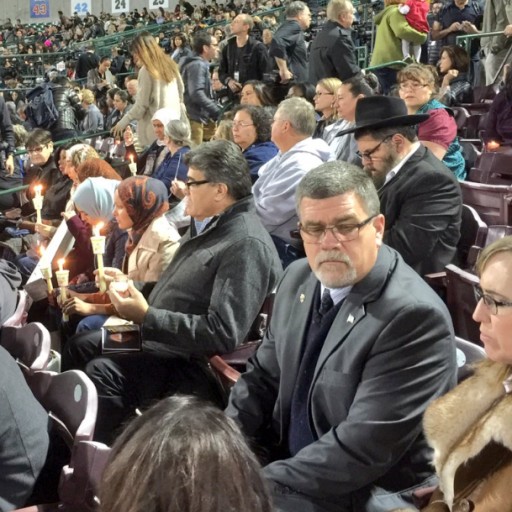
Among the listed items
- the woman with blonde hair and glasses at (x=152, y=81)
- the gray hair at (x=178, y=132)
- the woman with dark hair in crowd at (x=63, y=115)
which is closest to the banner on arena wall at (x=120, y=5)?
the woman with dark hair in crowd at (x=63, y=115)

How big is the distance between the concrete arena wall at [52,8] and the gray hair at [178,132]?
20.3m

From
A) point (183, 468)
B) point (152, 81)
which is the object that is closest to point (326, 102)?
point (152, 81)

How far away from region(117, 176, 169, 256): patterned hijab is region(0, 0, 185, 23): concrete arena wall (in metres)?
22.5

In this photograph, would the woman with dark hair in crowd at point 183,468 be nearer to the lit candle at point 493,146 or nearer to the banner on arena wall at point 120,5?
the lit candle at point 493,146

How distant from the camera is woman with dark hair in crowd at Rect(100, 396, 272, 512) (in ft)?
3.51

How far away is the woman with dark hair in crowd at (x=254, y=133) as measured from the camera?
507 centimetres

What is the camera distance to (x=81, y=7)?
26.7 m

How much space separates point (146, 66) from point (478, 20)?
14.1 ft

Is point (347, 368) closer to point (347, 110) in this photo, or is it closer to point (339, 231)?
point (339, 231)

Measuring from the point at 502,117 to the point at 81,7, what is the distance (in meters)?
23.4

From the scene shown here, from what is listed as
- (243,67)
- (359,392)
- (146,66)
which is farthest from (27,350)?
(243,67)

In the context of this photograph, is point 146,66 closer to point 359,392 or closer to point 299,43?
point 299,43

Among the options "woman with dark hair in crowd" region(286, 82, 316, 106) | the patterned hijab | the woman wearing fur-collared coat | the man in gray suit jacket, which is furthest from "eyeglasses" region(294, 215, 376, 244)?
"woman with dark hair in crowd" region(286, 82, 316, 106)

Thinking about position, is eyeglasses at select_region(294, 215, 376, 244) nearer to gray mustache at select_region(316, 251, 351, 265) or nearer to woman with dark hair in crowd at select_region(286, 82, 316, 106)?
gray mustache at select_region(316, 251, 351, 265)
